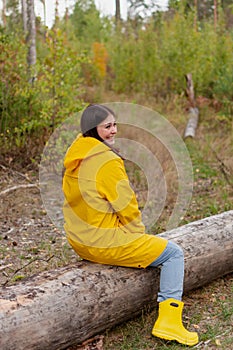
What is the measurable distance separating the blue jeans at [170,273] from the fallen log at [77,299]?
0.16 m

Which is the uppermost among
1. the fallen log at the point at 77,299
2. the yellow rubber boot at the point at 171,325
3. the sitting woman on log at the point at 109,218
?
the sitting woman on log at the point at 109,218

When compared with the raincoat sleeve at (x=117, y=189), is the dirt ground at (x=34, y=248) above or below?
below

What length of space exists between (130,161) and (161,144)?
2.51 feet

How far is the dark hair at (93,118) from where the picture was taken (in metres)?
3.46

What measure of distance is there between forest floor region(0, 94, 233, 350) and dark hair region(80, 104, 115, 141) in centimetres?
132

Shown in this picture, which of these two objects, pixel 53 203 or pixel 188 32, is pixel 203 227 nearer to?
pixel 53 203

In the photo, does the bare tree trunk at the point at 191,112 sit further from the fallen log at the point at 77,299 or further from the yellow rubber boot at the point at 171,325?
the yellow rubber boot at the point at 171,325

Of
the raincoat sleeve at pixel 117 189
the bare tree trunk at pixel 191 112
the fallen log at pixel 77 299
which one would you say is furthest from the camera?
the bare tree trunk at pixel 191 112

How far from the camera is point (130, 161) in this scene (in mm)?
8266

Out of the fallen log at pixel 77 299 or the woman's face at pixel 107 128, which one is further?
the woman's face at pixel 107 128

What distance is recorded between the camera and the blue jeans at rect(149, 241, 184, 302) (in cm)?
355

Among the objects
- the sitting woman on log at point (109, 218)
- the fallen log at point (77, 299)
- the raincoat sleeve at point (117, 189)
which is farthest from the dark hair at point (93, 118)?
the fallen log at point (77, 299)

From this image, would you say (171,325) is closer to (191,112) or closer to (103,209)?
(103,209)

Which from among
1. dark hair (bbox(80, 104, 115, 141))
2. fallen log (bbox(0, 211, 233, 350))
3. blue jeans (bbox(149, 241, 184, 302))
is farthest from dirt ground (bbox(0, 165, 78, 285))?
dark hair (bbox(80, 104, 115, 141))
